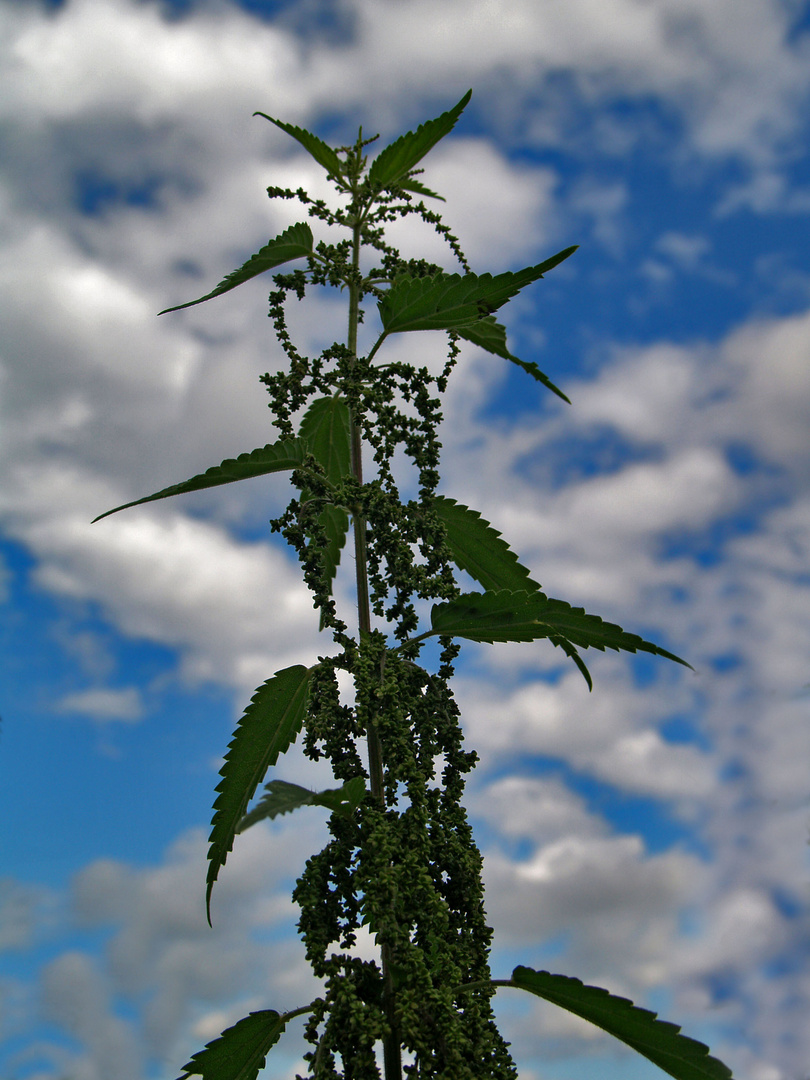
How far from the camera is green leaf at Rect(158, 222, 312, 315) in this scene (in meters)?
4.13

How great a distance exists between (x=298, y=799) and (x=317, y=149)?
10.9 ft

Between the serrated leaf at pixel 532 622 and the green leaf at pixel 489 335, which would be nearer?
the serrated leaf at pixel 532 622

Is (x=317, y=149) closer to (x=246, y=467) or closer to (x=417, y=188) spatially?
(x=417, y=188)

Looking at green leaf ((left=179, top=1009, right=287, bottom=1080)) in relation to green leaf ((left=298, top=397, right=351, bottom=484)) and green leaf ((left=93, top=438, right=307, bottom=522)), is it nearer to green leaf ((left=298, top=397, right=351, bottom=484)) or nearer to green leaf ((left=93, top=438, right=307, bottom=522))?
green leaf ((left=93, top=438, right=307, bottom=522))

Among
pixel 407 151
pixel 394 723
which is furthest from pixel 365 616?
pixel 407 151

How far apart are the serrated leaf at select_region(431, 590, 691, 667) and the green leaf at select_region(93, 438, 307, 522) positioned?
95 cm

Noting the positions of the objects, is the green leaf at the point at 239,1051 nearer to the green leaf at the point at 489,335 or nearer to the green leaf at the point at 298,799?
the green leaf at the point at 298,799

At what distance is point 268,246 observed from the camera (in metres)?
4.13

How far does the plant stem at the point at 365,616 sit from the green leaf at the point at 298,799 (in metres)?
0.19

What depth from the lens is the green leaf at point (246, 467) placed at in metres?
3.68

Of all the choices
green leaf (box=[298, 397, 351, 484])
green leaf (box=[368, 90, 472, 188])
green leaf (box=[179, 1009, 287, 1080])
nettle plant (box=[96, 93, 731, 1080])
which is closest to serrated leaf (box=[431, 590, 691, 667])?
nettle plant (box=[96, 93, 731, 1080])

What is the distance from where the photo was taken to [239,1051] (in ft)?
11.2

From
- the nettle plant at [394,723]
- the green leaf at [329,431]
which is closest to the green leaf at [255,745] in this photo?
the nettle plant at [394,723]

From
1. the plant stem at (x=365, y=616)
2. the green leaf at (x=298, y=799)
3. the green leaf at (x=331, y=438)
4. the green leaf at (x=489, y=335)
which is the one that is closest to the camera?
the green leaf at (x=298, y=799)
